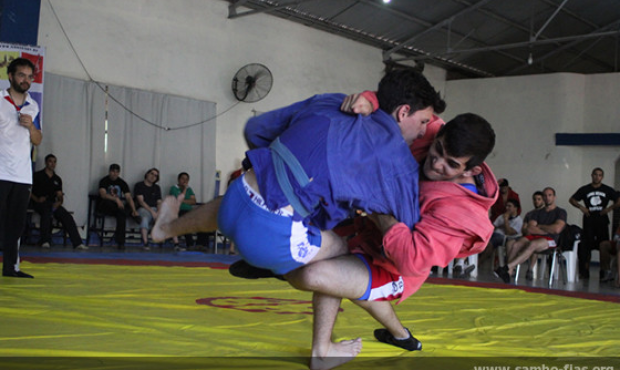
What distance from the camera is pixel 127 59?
29.0 feet

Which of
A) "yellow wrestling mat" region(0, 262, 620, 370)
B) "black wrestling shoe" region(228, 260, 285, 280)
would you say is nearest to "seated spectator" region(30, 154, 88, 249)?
"yellow wrestling mat" region(0, 262, 620, 370)

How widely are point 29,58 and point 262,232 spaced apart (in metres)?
5.62

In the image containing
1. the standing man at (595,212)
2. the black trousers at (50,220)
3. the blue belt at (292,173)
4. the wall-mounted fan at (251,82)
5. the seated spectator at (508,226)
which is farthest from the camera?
the wall-mounted fan at (251,82)

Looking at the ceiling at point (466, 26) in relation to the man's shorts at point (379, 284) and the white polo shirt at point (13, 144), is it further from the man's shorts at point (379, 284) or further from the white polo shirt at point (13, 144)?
the man's shorts at point (379, 284)

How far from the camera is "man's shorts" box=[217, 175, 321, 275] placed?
73.9 inches

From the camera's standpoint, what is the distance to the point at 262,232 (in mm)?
1881

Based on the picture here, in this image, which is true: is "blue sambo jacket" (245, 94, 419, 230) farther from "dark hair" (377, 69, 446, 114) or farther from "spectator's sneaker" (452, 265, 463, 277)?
"spectator's sneaker" (452, 265, 463, 277)

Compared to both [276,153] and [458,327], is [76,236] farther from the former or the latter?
[276,153]

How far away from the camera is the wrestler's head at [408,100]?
1.96 metres

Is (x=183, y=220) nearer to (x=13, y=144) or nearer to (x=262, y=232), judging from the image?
(x=262, y=232)

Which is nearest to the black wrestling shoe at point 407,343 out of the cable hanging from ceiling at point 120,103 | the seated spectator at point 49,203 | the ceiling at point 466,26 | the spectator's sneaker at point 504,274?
the spectator's sneaker at point 504,274

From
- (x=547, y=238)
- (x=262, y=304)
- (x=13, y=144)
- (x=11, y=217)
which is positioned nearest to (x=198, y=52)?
(x=547, y=238)

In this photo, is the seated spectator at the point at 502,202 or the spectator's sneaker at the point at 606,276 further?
the seated spectator at the point at 502,202

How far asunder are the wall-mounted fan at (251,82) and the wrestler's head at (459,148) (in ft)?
25.6
